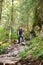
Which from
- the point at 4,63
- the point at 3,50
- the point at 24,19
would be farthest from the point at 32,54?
the point at 24,19

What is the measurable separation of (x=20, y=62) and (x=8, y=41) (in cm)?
1112

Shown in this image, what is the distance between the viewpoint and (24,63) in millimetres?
11812

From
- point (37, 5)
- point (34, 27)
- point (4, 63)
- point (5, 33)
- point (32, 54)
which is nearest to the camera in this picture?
point (4, 63)

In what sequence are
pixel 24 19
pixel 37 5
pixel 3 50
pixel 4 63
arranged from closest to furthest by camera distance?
pixel 4 63, pixel 3 50, pixel 37 5, pixel 24 19

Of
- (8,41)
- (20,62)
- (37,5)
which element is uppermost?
(37,5)

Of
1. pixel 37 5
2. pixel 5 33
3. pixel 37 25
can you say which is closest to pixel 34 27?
pixel 37 25

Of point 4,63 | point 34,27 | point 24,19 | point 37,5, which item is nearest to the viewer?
point 4,63

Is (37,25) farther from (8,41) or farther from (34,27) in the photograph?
(8,41)

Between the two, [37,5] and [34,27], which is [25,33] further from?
[37,5]

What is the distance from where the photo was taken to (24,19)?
1205 inches

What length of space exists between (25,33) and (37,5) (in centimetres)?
561

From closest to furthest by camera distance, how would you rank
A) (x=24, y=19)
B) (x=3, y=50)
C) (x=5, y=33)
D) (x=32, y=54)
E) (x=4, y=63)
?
1. (x=4, y=63)
2. (x=32, y=54)
3. (x=3, y=50)
4. (x=5, y=33)
5. (x=24, y=19)

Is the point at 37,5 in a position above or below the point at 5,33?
above

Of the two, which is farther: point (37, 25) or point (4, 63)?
point (37, 25)
